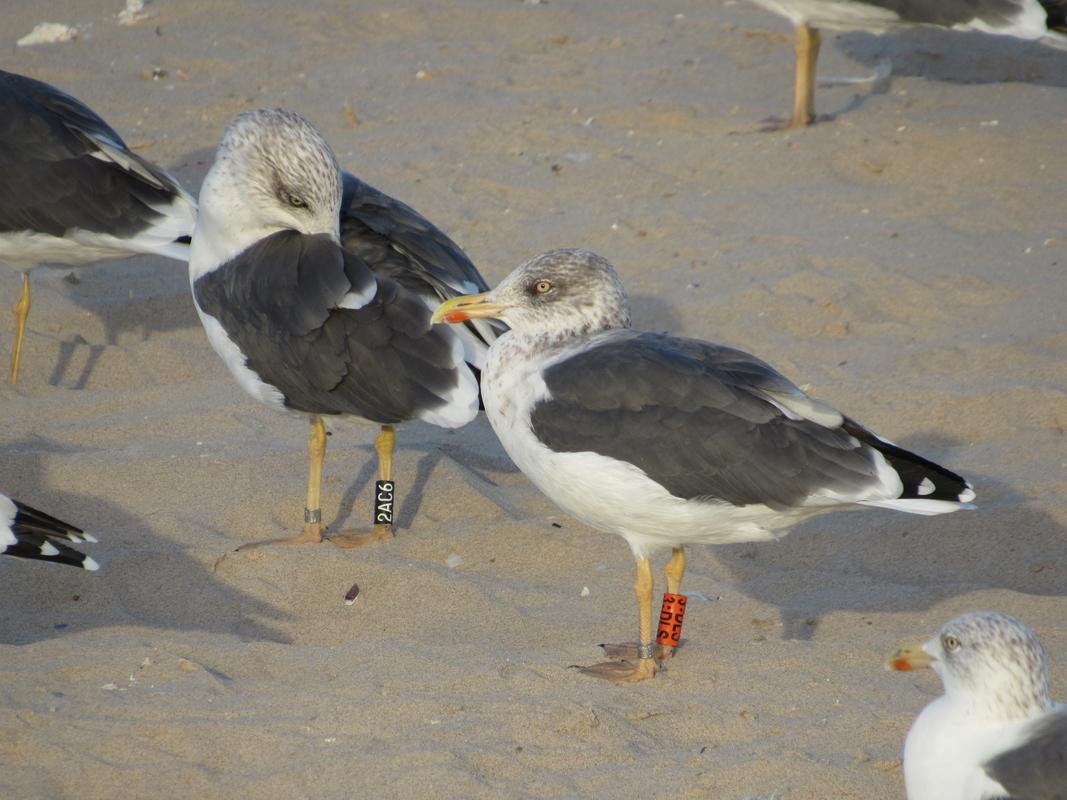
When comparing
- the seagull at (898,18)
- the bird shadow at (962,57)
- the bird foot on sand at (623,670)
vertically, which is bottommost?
the bird shadow at (962,57)

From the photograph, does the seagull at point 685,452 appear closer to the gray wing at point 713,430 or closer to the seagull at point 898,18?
the gray wing at point 713,430

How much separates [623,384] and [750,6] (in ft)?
28.7

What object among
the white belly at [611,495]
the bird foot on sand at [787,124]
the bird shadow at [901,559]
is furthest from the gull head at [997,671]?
the bird foot on sand at [787,124]

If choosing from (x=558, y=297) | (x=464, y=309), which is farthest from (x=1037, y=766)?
(x=464, y=309)

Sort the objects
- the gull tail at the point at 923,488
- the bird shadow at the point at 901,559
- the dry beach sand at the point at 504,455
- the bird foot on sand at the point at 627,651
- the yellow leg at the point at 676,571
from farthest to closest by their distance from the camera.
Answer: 1. the bird shadow at the point at 901,559
2. the yellow leg at the point at 676,571
3. the bird foot on sand at the point at 627,651
4. the gull tail at the point at 923,488
5. the dry beach sand at the point at 504,455

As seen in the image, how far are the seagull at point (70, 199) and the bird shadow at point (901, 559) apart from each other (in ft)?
10.9

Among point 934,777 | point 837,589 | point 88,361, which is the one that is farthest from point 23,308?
point 934,777

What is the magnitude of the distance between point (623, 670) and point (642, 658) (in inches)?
3.0

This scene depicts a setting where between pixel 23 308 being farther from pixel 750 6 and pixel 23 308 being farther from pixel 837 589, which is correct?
pixel 750 6

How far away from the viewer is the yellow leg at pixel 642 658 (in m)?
4.76

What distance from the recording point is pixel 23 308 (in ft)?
25.0

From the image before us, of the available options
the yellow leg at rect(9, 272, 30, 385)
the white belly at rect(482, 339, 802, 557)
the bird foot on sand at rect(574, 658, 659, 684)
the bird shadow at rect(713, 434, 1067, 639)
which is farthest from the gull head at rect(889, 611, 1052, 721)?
the yellow leg at rect(9, 272, 30, 385)

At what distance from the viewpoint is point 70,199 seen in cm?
745

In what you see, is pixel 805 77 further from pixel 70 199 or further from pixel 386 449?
pixel 386 449
